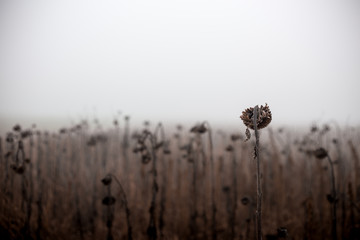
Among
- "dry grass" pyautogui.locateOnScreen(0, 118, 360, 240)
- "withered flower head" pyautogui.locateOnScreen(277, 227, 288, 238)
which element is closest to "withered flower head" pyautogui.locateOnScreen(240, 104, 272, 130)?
"withered flower head" pyautogui.locateOnScreen(277, 227, 288, 238)

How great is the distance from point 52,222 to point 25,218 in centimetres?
65

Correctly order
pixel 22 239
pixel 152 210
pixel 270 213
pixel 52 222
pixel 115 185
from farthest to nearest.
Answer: pixel 115 185
pixel 270 213
pixel 52 222
pixel 22 239
pixel 152 210

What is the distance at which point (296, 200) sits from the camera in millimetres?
4219

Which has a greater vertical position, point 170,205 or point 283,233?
point 283,233

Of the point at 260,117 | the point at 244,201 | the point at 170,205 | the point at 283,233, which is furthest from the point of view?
the point at 170,205

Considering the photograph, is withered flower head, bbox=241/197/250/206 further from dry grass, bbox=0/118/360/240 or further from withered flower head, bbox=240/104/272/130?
withered flower head, bbox=240/104/272/130

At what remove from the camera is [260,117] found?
1.18 metres

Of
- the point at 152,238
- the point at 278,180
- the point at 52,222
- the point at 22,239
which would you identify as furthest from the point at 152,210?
the point at 278,180

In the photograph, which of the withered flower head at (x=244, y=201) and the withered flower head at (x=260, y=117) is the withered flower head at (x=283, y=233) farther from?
the withered flower head at (x=244, y=201)

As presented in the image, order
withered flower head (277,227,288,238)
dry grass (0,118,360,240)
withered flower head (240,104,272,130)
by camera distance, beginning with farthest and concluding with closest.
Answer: dry grass (0,118,360,240), withered flower head (277,227,288,238), withered flower head (240,104,272,130)

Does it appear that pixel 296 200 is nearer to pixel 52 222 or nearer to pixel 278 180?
pixel 278 180

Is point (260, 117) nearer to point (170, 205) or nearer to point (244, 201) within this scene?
point (244, 201)

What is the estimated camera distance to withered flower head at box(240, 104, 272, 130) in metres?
1.17

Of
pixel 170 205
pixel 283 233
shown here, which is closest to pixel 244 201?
pixel 283 233
